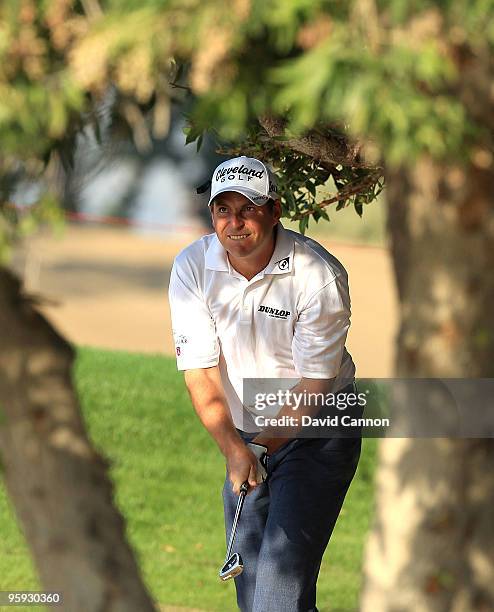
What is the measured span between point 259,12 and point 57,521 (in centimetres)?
107

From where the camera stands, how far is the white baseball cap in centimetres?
455

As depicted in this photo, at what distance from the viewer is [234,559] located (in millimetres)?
4523

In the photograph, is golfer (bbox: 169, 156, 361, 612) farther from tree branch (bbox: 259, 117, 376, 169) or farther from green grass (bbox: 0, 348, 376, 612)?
green grass (bbox: 0, 348, 376, 612)

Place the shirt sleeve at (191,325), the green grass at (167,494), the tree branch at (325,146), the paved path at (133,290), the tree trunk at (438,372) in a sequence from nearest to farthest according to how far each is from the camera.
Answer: the tree trunk at (438,372) → the tree branch at (325,146) → the shirt sleeve at (191,325) → the green grass at (167,494) → the paved path at (133,290)

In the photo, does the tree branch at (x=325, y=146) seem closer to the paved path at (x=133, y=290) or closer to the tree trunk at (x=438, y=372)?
the tree trunk at (x=438, y=372)

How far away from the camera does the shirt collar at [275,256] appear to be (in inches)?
186

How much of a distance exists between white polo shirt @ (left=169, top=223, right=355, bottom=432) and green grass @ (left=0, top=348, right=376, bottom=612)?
208cm

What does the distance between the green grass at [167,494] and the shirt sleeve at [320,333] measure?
85.9 inches

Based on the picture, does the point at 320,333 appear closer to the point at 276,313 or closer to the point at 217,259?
the point at 276,313

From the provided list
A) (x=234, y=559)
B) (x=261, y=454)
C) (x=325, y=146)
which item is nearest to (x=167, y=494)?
(x=261, y=454)

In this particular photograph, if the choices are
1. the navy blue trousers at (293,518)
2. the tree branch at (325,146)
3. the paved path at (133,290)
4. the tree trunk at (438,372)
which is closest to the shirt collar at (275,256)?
the tree branch at (325,146)

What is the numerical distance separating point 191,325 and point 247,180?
0.61m

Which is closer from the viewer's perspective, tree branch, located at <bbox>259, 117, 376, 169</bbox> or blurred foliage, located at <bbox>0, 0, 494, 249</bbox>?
blurred foliage, located at <bbox>0, 0, 494, 249</bbox>

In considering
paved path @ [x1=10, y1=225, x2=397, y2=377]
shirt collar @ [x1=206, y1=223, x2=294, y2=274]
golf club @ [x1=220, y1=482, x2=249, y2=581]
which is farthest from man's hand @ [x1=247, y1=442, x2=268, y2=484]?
paved path @ [x1=10, y1=225, x2=397, y2=377]
